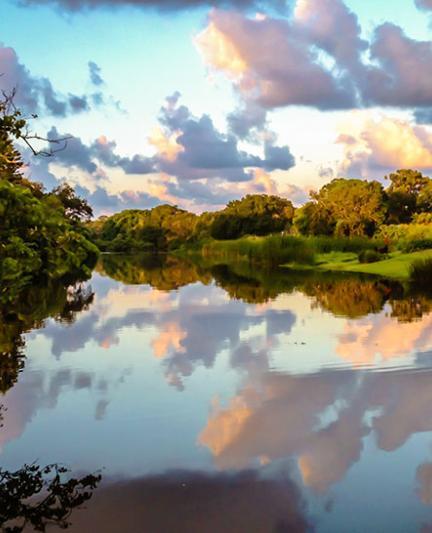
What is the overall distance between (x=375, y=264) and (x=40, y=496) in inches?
1392

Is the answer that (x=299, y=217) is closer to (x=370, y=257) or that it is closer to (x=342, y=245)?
(x=342, y=245)

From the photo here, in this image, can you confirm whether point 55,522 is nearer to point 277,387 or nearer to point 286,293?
point 277,387

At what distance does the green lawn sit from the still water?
721 inches

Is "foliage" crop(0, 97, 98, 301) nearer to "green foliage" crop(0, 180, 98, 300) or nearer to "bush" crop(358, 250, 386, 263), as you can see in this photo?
"green foliage" crop(0, 180, 98, 300)

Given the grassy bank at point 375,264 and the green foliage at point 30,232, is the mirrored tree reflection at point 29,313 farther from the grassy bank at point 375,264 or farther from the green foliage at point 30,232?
the grassy bank at point 375,264

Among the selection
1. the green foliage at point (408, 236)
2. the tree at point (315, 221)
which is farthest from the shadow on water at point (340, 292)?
the tree at point (315, 221)

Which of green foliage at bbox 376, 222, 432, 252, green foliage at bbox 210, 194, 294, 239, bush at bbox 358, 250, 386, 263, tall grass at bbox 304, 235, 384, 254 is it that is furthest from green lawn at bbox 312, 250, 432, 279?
green foliage at bbox 210, 194, 294, 239

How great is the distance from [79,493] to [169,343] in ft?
27.5

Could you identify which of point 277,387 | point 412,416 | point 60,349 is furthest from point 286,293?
point 412,416

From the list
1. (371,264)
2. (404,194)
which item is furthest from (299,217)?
(371,264)

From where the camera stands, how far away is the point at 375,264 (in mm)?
39531

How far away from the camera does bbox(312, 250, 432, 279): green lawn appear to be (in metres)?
35.3

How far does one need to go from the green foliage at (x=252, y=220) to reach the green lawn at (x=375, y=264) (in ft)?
180

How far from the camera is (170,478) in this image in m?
6.37
